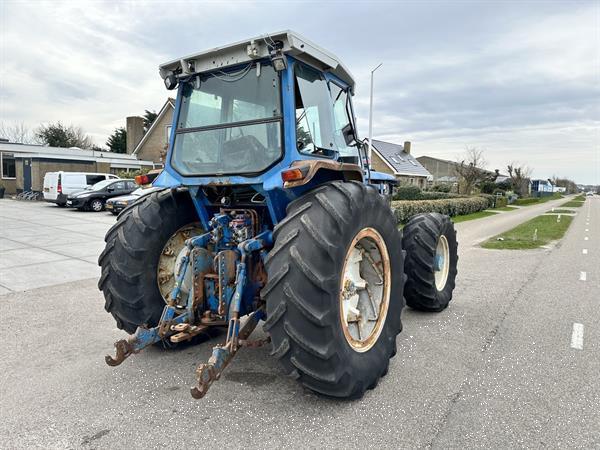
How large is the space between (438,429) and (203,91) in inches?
129

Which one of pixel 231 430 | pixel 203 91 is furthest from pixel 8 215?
pixel 231 430

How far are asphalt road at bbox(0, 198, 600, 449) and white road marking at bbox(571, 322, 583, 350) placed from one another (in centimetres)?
2

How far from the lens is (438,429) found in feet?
9.14

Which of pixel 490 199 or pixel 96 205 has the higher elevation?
pixel 490 199

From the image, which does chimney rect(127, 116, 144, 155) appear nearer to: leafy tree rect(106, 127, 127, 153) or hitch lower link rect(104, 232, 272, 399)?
leafy tree rect(106, 127, 127, 153)

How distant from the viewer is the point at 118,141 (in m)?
47.6

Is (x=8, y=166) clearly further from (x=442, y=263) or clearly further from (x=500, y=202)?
(x=500, y=202)

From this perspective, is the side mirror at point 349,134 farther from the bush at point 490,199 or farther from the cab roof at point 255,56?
the bush at point 490,199

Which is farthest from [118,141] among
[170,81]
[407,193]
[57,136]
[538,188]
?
[538,188]

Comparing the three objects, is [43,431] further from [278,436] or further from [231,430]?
[278,436]

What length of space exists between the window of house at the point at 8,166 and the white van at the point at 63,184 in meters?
10.9

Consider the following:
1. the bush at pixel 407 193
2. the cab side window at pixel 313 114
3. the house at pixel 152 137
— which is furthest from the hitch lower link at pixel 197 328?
the house at pixel 152 137

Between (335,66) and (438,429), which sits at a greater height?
(335,66)

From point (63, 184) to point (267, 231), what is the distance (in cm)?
2152
